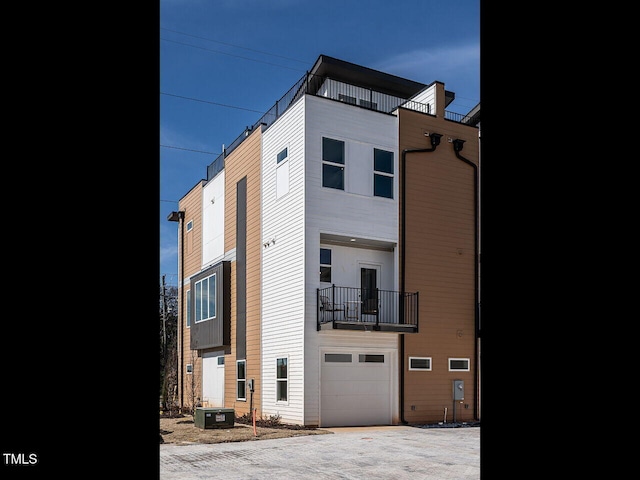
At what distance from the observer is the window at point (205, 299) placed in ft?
67.2

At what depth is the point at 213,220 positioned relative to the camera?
2198 cm

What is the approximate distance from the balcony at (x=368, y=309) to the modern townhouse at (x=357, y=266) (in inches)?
1.4

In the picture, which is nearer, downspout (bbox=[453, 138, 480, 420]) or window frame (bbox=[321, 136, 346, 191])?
window frame (bbox=[321, 136, 346, 191])

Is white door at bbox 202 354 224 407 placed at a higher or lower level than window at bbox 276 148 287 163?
lower

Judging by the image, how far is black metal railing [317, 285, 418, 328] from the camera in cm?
1546

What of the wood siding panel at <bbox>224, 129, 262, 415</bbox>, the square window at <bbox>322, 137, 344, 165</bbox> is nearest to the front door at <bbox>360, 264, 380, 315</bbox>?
the square window at <bbox>322, 137, 344, 165</bbox>

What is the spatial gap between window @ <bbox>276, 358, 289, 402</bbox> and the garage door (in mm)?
1096

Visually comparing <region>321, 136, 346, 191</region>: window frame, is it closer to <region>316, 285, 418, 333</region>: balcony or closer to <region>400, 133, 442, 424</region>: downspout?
<region>400, 133, 442, 424</region>: downspout

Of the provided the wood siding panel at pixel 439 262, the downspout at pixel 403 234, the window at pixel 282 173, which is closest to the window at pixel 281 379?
the downspout at pixel 403 234

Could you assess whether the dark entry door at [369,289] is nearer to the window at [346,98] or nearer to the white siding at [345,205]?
the white siding at [345,205]

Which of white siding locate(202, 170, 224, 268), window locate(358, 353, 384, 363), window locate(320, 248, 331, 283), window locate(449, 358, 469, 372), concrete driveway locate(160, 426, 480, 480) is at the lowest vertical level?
concrete driveway locate(160, 426, 480, 480)

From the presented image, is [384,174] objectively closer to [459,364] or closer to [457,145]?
[457,145]

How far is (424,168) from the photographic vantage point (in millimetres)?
16984
